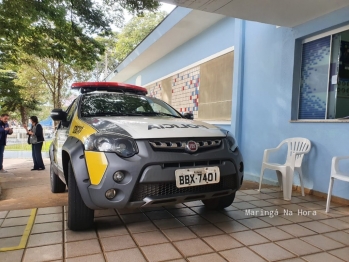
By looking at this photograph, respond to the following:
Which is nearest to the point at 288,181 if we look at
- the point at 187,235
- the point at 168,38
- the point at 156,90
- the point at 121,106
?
the point at 187,235

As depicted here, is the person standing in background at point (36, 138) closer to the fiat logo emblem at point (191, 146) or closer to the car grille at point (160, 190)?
the car grille at point (160, 190)

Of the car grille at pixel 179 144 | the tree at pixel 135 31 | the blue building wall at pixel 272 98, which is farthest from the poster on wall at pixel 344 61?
the tree at pixel 135 31

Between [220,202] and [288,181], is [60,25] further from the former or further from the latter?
[288,181]

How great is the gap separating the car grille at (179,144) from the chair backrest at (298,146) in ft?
6.63

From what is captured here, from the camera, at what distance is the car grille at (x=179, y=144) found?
243 centimetres

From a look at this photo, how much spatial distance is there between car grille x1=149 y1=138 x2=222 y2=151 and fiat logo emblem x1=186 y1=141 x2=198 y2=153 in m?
0.03

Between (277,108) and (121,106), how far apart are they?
291 centimetres

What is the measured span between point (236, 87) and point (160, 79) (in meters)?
5.51

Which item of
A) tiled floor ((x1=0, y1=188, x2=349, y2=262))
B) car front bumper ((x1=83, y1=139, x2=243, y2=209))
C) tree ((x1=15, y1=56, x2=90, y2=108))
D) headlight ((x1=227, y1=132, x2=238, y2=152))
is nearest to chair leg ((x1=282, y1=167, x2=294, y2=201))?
tiled floor ((x1=0, y1=188, x2=349, y2=262))

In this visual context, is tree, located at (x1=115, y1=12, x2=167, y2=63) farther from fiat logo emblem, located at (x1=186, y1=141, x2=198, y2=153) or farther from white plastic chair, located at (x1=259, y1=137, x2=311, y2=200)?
fiat logo emblem, located at (x1=186, y1=141, x2=198, y2=153)

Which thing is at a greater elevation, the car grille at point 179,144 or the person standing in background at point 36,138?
the car grille at point 179,144

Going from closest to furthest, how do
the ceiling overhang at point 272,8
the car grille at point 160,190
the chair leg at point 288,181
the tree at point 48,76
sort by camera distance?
1. the car grille at point 160,190
2. the ceiling overhang at point 272,8
3. the chair leg at point 288,181
4. the tree at point 48,76

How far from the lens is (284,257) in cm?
224

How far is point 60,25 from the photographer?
22.2 ft
